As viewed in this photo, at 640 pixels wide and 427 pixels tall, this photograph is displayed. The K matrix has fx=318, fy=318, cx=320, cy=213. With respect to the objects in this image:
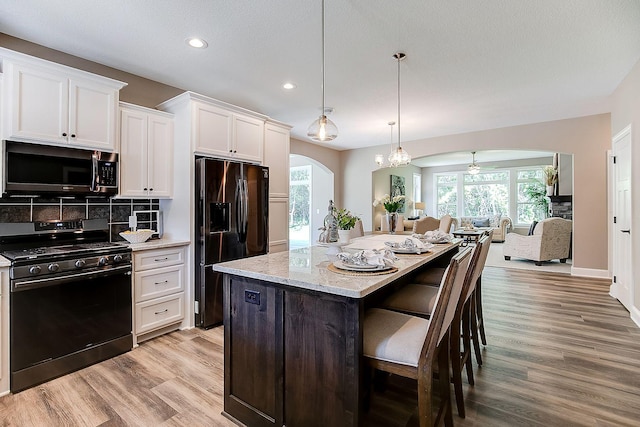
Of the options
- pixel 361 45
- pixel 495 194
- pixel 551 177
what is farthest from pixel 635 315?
pixel 495 194

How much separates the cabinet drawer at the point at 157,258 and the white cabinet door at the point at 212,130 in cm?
106

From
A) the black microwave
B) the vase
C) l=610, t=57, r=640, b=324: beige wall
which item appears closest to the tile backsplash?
the black microwave

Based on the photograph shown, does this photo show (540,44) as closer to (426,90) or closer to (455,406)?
(426,90)

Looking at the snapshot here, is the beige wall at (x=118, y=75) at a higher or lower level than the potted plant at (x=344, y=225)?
higher

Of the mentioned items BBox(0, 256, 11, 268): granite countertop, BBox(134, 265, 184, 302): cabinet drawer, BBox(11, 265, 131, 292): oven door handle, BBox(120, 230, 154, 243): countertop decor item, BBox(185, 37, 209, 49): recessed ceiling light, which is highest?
BBox(185, 37, 209, 49): recessed ceiling light

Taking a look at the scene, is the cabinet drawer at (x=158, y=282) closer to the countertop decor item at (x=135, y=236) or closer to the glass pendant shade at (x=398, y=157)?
the countertop decor item at (x=135, y=236)

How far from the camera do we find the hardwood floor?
74.8 inches

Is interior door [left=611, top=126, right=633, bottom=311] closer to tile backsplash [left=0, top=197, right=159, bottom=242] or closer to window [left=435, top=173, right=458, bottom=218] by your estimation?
tile backsplash [left=0, top=197, right=159, bottom=242]

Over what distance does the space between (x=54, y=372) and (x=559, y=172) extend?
909 centimetres

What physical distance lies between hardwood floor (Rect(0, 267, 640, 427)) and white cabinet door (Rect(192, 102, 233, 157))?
1.92m

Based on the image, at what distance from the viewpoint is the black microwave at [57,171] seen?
7.94ft

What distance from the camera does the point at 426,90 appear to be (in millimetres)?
4031

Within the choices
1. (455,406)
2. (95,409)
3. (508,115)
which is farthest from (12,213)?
(508,115)

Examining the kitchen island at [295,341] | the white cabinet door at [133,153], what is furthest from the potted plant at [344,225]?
the white cabinet door at [133,153]
